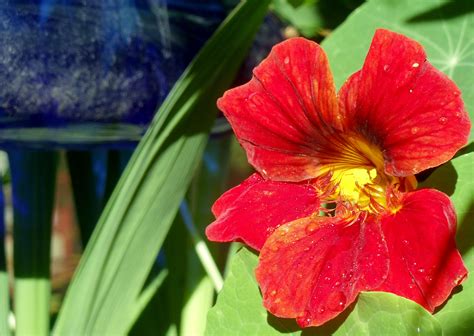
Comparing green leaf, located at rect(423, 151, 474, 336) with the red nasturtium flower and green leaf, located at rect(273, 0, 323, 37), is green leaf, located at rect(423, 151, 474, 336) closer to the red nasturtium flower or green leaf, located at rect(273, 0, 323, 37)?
the red nasturtium flower

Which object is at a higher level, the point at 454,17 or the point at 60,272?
the point at 454,17

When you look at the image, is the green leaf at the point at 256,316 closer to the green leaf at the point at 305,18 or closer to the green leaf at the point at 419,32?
the green leaf at the point at 419,32

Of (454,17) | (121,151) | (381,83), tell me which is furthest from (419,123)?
(121,151)

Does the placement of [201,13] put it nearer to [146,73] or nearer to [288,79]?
[146,73]

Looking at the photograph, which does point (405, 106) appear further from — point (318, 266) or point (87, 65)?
point (87, 65)

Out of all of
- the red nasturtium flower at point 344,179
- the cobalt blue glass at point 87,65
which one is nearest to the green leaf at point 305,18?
the cobalt blue glass at point 87,65

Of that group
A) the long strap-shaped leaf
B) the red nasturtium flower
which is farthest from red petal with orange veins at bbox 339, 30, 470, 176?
the long strap-shaped leaf

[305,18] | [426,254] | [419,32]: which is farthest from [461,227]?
[305,18]
